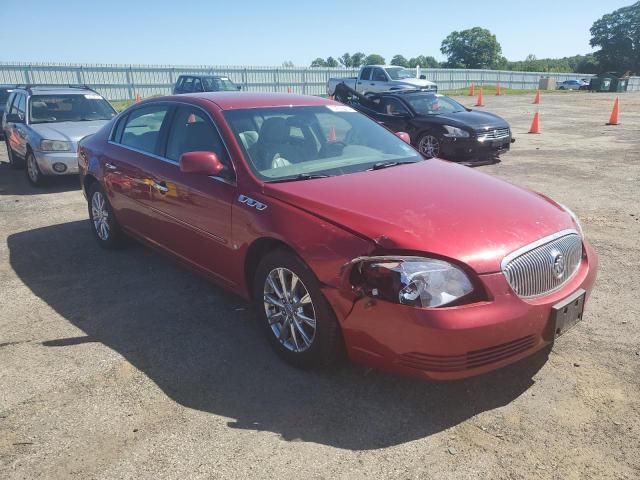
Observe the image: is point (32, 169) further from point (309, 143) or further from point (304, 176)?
point (304, 176)

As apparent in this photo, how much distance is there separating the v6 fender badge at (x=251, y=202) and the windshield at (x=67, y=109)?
7.38 metres

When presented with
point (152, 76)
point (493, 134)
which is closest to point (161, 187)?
point (493, 134)

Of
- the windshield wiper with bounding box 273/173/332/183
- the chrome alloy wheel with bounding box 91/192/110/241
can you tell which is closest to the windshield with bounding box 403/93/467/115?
the chrome alloy wheel with bounding box 91/192/110/241

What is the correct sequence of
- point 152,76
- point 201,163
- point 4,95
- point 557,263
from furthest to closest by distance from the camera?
point 152,76
point 4,95
point 201,163
point 557,263

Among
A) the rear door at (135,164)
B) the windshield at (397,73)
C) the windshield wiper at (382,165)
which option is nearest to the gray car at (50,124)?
the rear door at (135,164)

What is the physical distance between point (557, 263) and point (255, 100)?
2657 millimetres

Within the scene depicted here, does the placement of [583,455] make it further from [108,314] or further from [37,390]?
[108,314]

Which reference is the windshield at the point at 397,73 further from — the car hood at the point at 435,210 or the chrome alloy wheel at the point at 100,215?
the car hood at the point at 435,210

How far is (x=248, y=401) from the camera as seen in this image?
9.97ft

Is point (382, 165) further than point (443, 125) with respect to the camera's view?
No

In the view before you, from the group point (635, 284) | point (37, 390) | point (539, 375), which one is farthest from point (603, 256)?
point (37, 390)

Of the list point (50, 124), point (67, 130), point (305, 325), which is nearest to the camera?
point (305, 325)

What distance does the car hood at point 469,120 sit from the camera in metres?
10.3

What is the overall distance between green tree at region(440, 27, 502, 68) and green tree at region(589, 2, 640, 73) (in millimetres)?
21826
